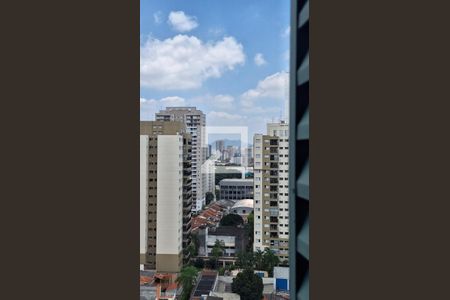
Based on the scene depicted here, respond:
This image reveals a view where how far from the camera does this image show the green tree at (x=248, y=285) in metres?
6.71

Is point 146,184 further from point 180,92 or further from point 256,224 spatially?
point 256,224

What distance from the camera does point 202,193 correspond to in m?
7.60

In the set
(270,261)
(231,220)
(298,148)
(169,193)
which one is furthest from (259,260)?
(298,148)

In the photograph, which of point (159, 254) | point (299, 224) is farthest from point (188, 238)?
point (299, 224)

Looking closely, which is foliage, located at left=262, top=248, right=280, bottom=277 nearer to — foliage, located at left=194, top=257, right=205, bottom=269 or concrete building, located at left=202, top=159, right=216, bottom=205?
foliage, located at left=194, top=257, right=205, bottom=269

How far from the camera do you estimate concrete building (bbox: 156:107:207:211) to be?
6922mm

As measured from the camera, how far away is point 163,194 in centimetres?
667

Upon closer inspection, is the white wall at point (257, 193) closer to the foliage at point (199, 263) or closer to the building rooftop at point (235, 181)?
the building rooftop at point (235, 181)

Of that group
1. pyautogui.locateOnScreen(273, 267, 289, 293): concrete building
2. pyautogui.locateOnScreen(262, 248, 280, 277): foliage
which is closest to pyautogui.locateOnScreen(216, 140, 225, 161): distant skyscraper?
pyautogui.locateOnScreen(262, 248, 280, 277): foliage

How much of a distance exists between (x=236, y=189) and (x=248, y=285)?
1869 mm

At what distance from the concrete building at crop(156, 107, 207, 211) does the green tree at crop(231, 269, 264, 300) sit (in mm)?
1747

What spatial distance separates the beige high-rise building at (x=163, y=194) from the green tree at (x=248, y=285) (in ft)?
3.92

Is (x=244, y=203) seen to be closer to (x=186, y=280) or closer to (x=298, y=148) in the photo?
(x=186, y=280)

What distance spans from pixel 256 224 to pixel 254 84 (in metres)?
2.89
